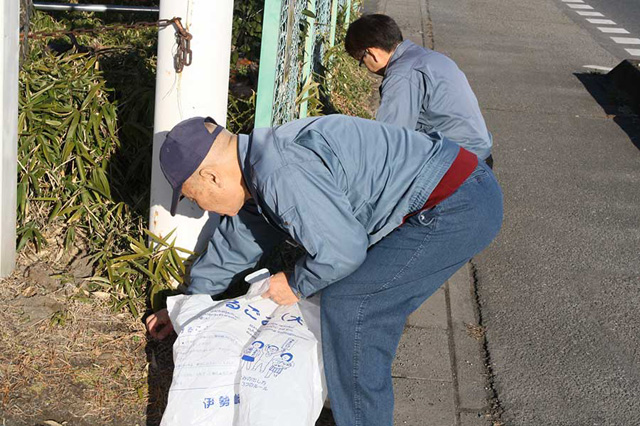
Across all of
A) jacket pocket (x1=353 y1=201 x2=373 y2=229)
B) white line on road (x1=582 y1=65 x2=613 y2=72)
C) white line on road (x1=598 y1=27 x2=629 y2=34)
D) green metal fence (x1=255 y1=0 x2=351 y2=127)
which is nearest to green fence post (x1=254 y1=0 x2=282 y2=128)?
green metal fence (x1=255 y1=0 x2=351 y2=127)

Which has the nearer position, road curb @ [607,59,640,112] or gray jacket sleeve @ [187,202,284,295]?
gray jacket sleeve @ [187,202,284,295]

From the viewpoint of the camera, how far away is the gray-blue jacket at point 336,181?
2.50 m

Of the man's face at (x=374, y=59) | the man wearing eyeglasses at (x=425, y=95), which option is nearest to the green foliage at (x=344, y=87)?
the man's face at (x=374, y=59)

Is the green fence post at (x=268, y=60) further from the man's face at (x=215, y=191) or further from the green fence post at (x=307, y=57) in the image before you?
the green fence post at (x=307, y=57)

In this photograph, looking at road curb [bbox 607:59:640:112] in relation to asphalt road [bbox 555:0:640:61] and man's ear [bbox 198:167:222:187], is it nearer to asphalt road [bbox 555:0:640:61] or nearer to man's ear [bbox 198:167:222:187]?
asphalt road [bbox 555:0:640:61]

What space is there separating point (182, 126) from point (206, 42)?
81cm

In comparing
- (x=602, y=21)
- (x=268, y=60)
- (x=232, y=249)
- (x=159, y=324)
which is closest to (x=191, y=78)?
(x=268, y=60)

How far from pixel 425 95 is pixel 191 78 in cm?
126

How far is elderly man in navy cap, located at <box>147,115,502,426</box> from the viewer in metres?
2.58

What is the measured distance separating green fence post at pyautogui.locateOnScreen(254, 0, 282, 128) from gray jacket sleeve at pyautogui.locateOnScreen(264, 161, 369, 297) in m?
1.34

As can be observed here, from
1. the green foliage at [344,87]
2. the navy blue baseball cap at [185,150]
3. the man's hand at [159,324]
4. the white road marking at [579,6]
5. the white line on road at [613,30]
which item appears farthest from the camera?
the white road marking at [579,6]

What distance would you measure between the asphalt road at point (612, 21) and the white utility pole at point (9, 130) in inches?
362

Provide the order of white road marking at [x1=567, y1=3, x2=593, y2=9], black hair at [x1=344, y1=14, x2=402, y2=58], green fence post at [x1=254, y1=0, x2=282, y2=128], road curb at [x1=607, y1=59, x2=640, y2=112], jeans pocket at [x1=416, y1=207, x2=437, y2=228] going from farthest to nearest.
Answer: white road marking at [x1=567, y1=3, x2=593, y2=9]
road curb at [x1=607, y1=59, x2=640, y2=112]
black hair at [x1=344, y1=14, x2=402, y2=58]
green fence post at [x1=254, y1=0, x2=282, y2=128]
jeans pocket at [x1=416, y1=207, x2=437, y2=228]

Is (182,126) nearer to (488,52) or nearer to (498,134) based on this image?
(498,134)
